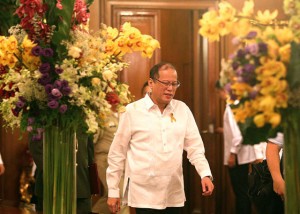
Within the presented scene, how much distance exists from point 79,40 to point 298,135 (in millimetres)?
1198

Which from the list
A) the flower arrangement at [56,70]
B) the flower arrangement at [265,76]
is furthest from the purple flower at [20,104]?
the flower arrangement at [265,76]

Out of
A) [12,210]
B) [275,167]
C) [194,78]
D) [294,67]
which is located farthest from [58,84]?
[194,78]

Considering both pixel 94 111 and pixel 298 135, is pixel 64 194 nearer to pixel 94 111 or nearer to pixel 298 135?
pixel 94 111

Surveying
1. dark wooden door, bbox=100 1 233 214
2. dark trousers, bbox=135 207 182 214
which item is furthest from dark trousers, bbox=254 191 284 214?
dark wooden door, bbox=100 1 233 214

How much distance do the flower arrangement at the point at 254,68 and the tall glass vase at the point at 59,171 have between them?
1.08 metres

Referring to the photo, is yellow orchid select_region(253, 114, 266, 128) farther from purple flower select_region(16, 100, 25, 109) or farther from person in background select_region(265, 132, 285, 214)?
person in background select_region(265, 132, 285, 214)

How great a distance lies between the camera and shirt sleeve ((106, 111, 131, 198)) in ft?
13.8

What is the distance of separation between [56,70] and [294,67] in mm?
1185

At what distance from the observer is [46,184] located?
322cm

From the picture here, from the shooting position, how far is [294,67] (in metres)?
2.23

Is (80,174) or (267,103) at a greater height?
(267,103)

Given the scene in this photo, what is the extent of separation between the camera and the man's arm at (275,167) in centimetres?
376

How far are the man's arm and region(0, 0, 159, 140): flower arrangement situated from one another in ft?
3.40

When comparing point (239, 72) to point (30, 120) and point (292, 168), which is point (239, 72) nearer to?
point (292, 168)
